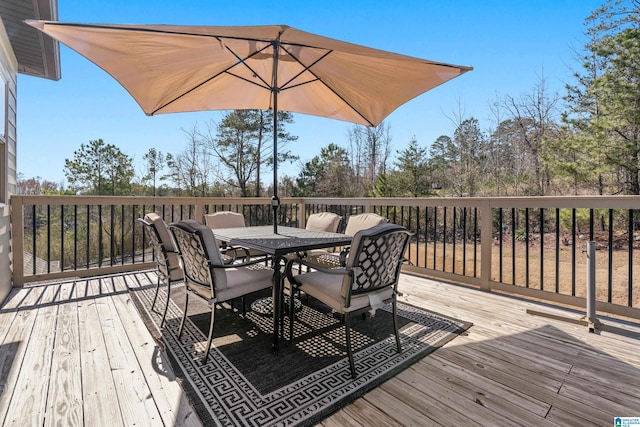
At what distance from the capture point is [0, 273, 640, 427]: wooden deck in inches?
58.7

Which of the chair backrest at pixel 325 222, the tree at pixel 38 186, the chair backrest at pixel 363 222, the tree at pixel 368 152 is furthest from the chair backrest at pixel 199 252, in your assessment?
the tree at pixel 368 152

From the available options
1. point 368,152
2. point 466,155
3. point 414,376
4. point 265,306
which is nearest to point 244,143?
point 368,152

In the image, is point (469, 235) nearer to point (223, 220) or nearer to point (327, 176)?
point (327, 176)

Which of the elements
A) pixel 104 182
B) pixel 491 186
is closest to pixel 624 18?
pixel 491 186

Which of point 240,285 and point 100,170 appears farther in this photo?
point 100,170

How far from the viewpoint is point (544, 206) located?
2.96 m

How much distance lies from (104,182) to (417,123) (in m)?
15.5

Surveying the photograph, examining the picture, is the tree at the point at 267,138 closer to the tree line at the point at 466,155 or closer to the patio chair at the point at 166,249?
the tree line at the point at 466,155

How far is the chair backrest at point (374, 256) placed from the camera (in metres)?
1.78

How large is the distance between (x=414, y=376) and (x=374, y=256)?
77 centimetres

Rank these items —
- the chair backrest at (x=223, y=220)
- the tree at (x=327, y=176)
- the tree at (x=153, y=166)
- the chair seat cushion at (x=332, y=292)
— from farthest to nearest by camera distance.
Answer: the tree at (x=327, y=176) → the tree at (x=153, y=166) → the chair backrest at (x=223, y=220) → the chair seat cushion at (x=332, y=292)

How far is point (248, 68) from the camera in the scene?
2998 mm

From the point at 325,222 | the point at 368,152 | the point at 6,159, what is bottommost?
the point at 325,222

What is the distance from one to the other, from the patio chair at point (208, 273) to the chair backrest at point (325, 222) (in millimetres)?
1372
